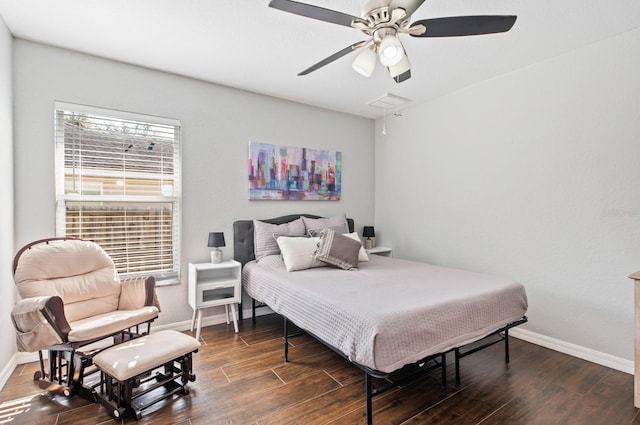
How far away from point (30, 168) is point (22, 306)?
1.33 meters

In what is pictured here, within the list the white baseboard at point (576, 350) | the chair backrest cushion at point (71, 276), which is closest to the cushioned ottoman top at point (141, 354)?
the chair backrest cushion at point (71, 276)

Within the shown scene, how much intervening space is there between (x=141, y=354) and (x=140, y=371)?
111mm

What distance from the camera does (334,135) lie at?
454cm

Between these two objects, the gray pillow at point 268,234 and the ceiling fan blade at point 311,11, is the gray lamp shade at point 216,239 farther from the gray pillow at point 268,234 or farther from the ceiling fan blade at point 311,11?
the ceiling fan blade at point 311,11

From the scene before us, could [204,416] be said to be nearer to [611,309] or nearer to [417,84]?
[611,309]

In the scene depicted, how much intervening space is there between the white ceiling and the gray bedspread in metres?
2.00

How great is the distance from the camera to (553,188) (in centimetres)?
296

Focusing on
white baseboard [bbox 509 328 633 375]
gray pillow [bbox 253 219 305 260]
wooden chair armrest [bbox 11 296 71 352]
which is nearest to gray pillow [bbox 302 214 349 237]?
gray pillow [bbox 253 219 305 260]

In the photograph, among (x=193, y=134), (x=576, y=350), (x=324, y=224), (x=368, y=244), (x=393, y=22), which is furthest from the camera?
(x=368, y=244)

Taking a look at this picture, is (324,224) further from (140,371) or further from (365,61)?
(140,371)

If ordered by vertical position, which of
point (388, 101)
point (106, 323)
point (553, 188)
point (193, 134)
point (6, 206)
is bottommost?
point (106, 323)

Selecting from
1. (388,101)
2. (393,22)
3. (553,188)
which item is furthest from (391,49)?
(388,101)

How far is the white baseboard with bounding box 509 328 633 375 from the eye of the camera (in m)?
2.55

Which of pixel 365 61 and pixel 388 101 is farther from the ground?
pixel 388 101
